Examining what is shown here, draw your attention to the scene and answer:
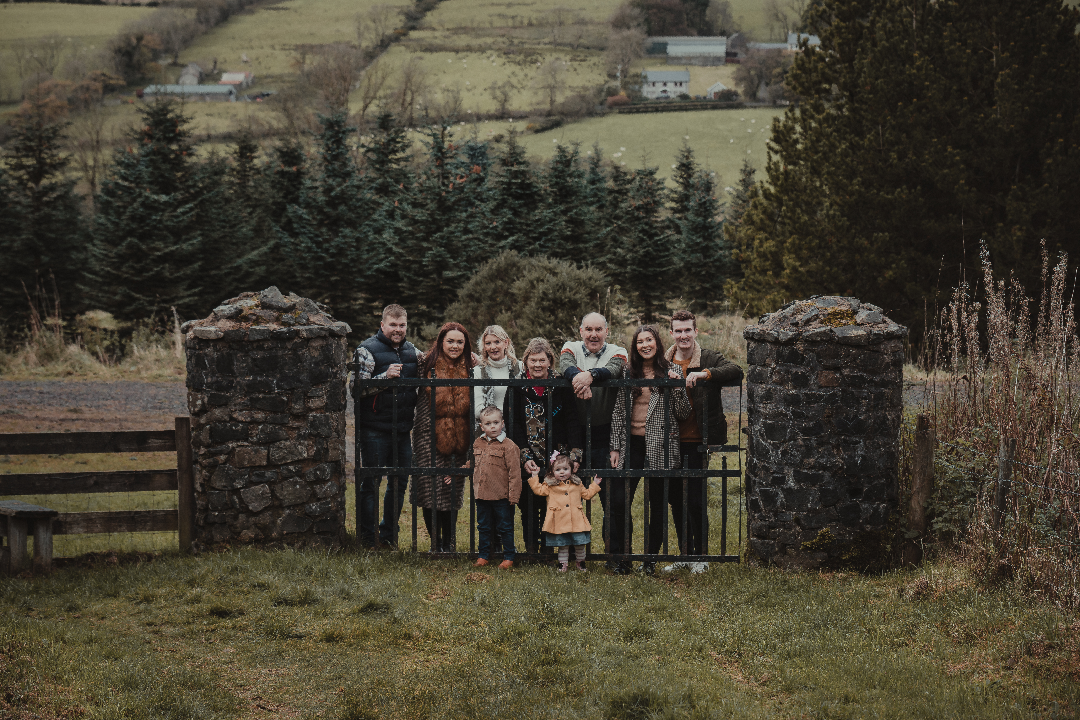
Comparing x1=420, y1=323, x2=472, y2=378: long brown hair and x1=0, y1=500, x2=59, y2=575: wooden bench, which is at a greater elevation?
x1=420, y1=323, x2=472, y2=378: long brown hair

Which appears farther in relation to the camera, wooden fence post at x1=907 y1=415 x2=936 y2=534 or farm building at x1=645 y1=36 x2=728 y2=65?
farm building at x1=645 y1=36 x2=728 y2=65

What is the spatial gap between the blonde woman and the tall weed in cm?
325

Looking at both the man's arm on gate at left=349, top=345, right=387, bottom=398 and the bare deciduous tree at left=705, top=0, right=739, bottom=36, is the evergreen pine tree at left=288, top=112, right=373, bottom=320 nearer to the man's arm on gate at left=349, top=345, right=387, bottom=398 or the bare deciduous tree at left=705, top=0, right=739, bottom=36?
the man's arm on gate at left=349, top=345, right=387, bottom=398

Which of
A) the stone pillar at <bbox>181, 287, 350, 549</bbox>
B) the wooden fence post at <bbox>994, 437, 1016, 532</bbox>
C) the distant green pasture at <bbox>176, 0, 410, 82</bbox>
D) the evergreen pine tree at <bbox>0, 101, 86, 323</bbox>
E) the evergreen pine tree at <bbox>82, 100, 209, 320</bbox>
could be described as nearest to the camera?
the wooden fence post at <bbox>994, 437, 1016, 532</bbox>

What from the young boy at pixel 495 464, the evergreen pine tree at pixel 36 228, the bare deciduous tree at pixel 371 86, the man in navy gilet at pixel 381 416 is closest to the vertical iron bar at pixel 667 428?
the young boy at pixel 495 464

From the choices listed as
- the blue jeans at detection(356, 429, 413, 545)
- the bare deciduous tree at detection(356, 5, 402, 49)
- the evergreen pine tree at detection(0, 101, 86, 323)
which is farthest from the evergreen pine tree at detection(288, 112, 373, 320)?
the bare deciduous tree at detection(356, 5, 402, 49)

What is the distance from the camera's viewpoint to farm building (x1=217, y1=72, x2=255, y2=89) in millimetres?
55550

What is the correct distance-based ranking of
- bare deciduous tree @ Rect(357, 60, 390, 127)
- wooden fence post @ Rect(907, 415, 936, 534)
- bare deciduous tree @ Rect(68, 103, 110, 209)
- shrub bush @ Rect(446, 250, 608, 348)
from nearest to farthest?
wooden fence post @ Rect(907, 415, 936, 534)
shrub bush @ Rect(446, 250, 608, 348)
bare deciduous tree @ Rect(68, 103, 110, 209)
bare deciduous tree @ Rect(357, 60, 390, 127)

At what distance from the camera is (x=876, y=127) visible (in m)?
15.6

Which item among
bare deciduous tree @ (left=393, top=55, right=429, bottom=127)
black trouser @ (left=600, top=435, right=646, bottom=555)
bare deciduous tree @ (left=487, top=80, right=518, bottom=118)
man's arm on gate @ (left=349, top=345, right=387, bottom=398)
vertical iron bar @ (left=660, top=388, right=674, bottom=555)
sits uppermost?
bare deciduous tree @ (left=487, top=80, right=518, bottom=118)

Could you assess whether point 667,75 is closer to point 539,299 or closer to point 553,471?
point 539,299

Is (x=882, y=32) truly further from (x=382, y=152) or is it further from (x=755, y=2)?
(x=755, y=2)

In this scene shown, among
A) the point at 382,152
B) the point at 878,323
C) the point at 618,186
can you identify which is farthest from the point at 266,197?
the point at 878,323

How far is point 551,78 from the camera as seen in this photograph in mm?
56500
